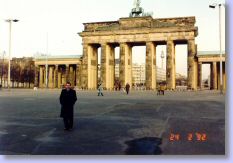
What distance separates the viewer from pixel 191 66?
67.8 m

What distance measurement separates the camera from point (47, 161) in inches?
396

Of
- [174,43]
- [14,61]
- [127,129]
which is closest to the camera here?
[127,129]

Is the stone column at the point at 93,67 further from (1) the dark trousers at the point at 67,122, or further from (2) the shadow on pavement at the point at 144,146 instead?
(2) the shadow on pavement at the point at 144,146

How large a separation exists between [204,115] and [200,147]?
575cm

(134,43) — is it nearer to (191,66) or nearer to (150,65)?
(150,65)

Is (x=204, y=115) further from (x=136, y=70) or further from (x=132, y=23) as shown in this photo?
(x=136, y=70)

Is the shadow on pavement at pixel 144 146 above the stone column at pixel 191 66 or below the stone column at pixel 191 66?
below

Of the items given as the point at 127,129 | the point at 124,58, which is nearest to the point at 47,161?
the point at 127,129

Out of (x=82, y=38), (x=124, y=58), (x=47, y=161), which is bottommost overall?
(x=47, y=161)
